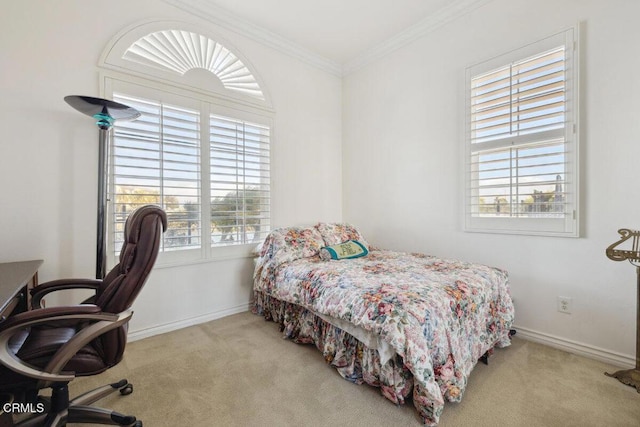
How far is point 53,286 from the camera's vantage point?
166 cm

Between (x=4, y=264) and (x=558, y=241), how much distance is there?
384 cm

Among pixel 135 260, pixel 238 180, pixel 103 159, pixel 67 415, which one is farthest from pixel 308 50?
pixel 67 415

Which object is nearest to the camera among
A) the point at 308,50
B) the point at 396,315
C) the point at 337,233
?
the point at 396,315

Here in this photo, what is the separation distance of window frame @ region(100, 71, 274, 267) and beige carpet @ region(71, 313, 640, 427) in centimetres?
77

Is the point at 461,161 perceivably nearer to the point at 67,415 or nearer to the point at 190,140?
the point at 190,140

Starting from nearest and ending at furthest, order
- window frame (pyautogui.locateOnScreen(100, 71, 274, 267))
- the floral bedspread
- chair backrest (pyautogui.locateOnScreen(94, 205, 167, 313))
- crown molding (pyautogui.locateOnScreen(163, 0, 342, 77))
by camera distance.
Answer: chair backrest (pyautogui.locateOnScreen(94, 205, 167, 313)) < the floral bedspread < window frame (pyautogui.locateOnScreen(100, 71, 274, 267)) < crown molding (pyautogui.locateOnScreen(163, 0, 342, 77))

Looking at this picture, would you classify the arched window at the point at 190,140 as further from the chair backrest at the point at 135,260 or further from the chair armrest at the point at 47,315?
the chair armrest at the point at 47,315

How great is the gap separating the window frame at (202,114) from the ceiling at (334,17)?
33.9 inches

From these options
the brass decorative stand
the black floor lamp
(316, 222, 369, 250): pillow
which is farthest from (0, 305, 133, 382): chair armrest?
the brass decorative stand

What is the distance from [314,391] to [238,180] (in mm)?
2056

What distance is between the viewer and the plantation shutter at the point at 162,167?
2.31 metres

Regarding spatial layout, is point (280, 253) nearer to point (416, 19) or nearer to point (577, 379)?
point (577, 379)

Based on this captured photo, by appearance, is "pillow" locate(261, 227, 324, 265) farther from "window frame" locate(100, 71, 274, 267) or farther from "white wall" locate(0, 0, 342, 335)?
"white wall" locate(0, 0, 342, 335)

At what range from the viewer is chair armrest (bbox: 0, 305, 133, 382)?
106 centimetres
